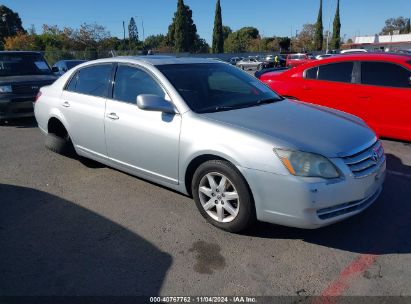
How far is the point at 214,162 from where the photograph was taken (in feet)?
11.4

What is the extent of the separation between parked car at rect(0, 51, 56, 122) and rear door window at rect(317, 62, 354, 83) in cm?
619

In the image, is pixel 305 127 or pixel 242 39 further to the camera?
pixel 242 39

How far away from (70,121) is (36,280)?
8.66ft

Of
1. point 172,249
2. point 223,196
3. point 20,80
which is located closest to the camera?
point 172,249

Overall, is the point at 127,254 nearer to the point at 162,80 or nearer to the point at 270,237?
the point at 270,237

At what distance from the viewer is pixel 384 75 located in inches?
244

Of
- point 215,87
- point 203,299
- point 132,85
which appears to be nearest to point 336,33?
point 215,87

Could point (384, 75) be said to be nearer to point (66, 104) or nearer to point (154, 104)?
point (154, 104)

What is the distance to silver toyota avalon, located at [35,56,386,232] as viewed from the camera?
3.11m

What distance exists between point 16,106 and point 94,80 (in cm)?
448

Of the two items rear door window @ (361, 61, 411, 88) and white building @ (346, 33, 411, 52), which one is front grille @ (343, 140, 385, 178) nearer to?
rear door window @ (361, 61, 411, 88)

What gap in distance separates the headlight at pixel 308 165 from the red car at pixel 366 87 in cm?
351

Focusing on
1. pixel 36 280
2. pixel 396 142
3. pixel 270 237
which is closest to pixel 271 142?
pixel 270 237

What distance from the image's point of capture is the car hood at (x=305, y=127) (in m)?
3.22
